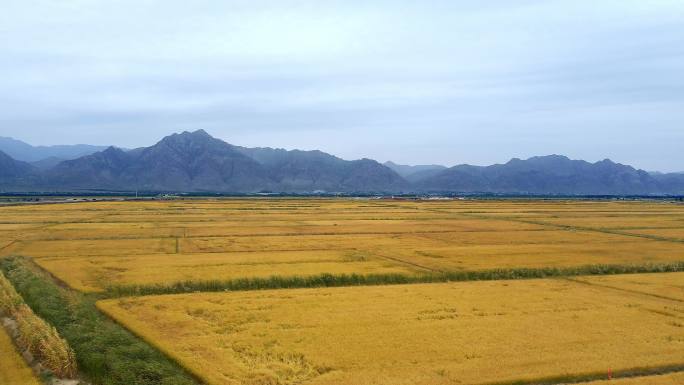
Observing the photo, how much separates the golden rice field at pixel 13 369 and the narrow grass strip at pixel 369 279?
654cm

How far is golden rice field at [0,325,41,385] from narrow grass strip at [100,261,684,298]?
A: 654cm

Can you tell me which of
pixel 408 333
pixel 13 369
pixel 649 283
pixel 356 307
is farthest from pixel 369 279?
pixel 13 369

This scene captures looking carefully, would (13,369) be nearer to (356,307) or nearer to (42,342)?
(42,342)

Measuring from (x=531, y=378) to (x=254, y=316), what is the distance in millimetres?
9940

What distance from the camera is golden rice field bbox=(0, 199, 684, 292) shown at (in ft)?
96.7

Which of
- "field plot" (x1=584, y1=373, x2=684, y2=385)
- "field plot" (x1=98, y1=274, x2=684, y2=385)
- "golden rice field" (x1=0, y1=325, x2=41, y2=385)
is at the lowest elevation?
"golden rice field" (x1=0, y1=325, x2=41, y2=385)

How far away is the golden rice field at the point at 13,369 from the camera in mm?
14062

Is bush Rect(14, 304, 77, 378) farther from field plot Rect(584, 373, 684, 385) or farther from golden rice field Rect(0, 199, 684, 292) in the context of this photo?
field plot Rect(584, 373, 684, 385)

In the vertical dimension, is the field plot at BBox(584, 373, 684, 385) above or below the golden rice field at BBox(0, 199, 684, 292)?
below

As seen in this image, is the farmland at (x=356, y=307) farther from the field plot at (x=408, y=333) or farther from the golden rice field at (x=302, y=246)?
the golden rice field at (x=302, y=246)

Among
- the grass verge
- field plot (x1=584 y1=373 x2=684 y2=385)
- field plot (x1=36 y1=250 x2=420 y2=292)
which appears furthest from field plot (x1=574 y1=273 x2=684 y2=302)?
the grass verge

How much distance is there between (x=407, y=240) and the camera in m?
43.5

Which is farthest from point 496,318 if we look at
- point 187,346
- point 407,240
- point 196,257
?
point 407,240

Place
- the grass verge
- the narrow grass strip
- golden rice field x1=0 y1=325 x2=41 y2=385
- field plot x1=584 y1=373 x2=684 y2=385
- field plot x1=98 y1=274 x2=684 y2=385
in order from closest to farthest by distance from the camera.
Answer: field plot x1=584 y1=373 x2=684 y2=385 → golden rice field x1=0 y1=325 x2=41 y2=385 → the grass verge → field plot x1=98 y1=274 x2=684 y2=385 → the narrow grass strip
